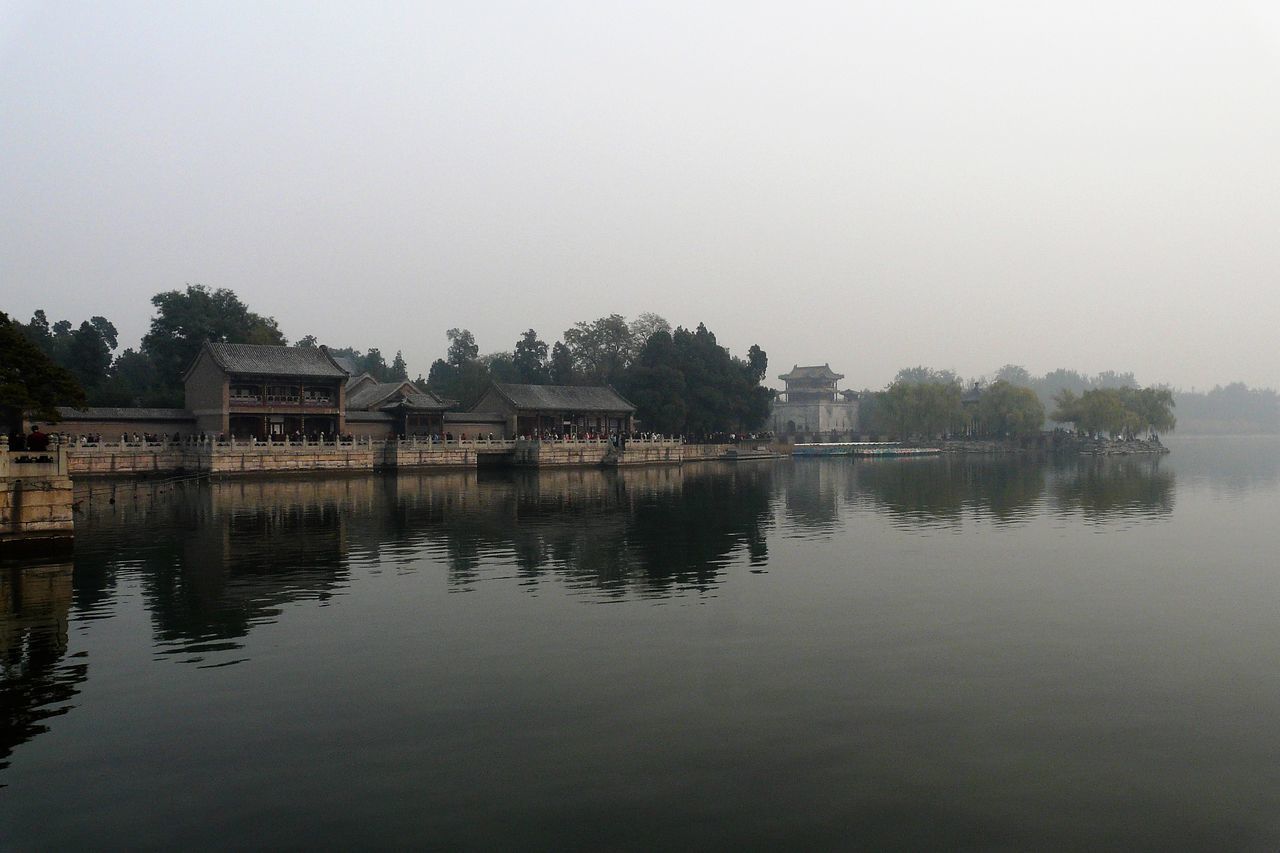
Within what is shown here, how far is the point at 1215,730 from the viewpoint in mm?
10555

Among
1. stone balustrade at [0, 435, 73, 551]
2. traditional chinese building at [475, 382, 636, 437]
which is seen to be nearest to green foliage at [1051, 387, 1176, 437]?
traditional chinese building at [475, 382, 636, 437]

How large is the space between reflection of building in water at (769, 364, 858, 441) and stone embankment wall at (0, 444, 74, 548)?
9769 centimetres

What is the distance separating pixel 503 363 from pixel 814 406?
135ft

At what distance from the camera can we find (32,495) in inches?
832

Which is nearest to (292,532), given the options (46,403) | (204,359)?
(46,403)

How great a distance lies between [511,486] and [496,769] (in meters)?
38.4

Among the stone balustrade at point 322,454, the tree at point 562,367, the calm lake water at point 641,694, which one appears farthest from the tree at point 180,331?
the calm lake water at point 641,694

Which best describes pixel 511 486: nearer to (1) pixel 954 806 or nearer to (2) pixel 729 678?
(2) pixel 729 678

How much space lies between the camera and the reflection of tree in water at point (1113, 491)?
35.9 m

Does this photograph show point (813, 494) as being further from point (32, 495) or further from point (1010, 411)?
point (1010, 411)

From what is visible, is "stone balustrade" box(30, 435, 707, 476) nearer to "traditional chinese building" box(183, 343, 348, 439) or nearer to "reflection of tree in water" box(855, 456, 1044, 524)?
"traditional chinese building" box(183, 343, 348, 439)

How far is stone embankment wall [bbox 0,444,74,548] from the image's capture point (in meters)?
20.6

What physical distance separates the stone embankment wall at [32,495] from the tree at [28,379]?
5162 millimetres

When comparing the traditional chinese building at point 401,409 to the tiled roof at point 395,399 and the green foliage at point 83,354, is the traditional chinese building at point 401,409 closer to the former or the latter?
the tiled roof at point 395,399
